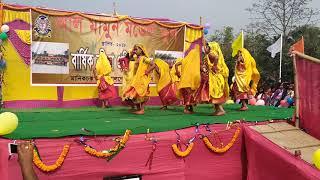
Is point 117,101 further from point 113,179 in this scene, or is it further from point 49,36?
point 113,179

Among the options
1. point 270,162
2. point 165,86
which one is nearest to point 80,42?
point 165,86

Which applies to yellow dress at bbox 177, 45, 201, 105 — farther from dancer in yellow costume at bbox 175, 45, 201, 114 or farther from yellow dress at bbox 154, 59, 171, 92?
yellow dress at bbox 154, 59, 171, 92

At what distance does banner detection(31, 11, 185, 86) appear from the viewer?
861cm

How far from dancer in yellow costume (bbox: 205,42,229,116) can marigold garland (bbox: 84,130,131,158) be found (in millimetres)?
2184

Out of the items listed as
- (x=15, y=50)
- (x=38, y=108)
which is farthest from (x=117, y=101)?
(x=15, y=50)

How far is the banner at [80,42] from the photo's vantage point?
8.61 meters

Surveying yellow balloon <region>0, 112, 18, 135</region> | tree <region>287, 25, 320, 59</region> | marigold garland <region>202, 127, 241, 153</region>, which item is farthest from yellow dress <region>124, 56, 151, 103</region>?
tree <region>287, 25, 320, 59</region>

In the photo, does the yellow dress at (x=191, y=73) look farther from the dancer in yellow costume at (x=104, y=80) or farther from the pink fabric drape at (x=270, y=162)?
the dancer in yellow costume at (x=104, y=80)

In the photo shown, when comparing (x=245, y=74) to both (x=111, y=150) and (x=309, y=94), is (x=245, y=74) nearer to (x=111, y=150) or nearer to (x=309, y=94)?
(x=309, y=94)

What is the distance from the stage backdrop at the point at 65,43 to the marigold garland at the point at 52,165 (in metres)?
4.53

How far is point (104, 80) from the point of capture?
8.73 metres

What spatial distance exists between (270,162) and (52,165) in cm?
253

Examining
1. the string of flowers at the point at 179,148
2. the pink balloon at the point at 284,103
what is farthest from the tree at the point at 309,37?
the string of flowers at the point at 179,148

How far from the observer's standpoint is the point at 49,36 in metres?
8.70
